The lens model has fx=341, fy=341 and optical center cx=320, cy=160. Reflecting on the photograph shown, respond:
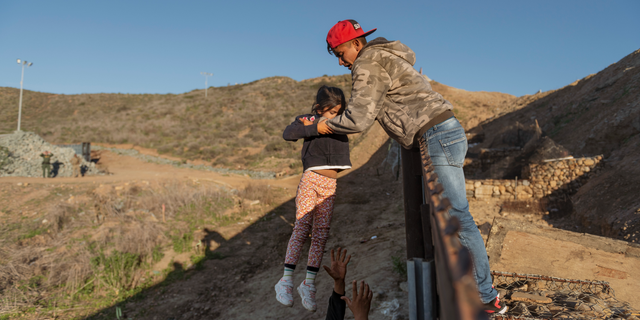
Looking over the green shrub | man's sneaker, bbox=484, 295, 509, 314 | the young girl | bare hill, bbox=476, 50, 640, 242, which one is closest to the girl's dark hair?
the young girl

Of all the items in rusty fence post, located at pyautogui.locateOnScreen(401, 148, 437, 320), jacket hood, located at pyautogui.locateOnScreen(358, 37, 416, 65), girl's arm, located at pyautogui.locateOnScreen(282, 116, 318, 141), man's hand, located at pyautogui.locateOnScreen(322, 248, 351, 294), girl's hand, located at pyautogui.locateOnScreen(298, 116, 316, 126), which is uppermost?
jacket hood, located at pyautogui.locateOnScreen(358, 37, 416, 65)

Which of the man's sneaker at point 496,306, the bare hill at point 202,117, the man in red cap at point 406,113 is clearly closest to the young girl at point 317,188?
the man in red cap at point 406,113

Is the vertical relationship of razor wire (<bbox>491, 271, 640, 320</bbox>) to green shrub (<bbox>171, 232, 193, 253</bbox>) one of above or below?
above

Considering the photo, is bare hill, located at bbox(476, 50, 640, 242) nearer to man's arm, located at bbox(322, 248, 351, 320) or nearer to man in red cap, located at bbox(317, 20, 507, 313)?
man in red cap, located at bbox(317, 20, 507, 313)

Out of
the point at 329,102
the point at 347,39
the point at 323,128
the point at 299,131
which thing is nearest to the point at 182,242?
the point at 329,102

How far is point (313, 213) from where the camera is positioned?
2.72 meters

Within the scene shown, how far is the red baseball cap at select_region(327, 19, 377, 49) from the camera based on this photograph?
2.19 metres

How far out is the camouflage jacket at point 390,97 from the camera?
74.2 inches

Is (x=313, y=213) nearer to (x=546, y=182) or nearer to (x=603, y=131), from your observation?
(x=546, y=182)

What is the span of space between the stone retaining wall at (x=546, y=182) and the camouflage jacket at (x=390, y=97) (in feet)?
25.7

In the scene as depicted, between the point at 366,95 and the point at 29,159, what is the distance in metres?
21.1

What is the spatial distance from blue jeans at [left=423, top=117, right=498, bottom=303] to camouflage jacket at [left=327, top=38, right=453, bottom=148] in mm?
111

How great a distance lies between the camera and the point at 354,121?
1.96 metres

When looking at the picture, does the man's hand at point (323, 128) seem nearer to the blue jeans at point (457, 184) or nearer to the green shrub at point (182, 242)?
the blue jeans at point (457, 184)
